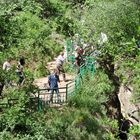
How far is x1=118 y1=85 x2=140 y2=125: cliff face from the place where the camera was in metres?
22.2

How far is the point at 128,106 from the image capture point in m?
23.5

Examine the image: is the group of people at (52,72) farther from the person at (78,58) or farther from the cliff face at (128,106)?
the cliff face at (128,106)

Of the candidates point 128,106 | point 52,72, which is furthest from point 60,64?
point 128,106

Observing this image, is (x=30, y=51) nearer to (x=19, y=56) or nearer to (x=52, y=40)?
(x=19, y=56)

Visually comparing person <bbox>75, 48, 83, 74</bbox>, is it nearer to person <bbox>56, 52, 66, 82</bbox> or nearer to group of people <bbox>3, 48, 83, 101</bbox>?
group of people <bbox>3, 48, 83, 101</bbox>

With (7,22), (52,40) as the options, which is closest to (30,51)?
(52,40)

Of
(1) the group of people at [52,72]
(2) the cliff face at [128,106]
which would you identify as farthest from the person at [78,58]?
(2) the cliff face at [128,106]

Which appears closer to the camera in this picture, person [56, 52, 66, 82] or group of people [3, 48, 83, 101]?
group of people [3, 48, 83, 101]

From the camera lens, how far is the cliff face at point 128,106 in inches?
875

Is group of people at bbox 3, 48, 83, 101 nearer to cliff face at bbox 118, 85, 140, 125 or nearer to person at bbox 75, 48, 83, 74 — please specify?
person at bbox 75, 48, 83, 74

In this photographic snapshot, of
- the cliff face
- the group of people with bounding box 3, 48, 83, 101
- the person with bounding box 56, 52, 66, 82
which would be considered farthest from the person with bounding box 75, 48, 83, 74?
the cliff face

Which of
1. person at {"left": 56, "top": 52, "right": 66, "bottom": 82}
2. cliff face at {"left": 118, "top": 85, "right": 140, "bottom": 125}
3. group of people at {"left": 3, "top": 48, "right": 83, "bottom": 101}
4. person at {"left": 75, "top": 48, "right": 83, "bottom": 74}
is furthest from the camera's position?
person at {"left": 75, "top": 48, "right": 83, "bottom": 74}

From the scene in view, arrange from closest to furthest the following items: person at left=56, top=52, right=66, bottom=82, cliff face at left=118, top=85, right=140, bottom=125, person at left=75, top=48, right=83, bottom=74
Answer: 1. cliff face at left=118, top=85, right=140, bottom=125
2. person at left=56, top=52, right=66, bottom=82
3. person at left=75, top=48, right=83, bottom=74

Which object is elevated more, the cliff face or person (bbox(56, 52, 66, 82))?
person (bbox(56, 52, 66, 82))
